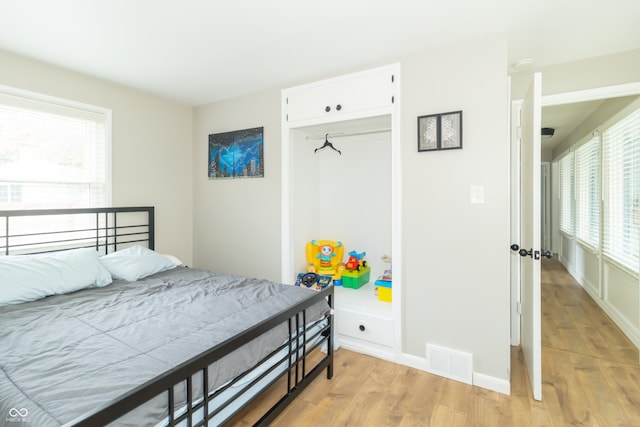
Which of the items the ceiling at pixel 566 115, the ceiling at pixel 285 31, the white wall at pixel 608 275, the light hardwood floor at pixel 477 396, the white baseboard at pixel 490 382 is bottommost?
the light hardwood floor at pixel 477 396

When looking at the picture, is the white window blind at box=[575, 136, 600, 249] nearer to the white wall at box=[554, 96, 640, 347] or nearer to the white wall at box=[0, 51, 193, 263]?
the white wall at box=[554, 96, 640, 347]

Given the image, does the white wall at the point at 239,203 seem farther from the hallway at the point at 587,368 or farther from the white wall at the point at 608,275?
the white wall at the point at 608,275

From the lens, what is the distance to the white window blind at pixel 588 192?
4009mm

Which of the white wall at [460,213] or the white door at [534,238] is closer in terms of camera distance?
the white door at [534,238]

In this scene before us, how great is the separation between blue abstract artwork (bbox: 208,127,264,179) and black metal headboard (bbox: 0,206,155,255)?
84 centimetres

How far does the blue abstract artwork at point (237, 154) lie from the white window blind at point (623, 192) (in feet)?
11.3

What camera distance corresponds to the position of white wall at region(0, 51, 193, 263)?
8.49ft

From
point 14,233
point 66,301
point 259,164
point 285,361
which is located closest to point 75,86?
point 14,233

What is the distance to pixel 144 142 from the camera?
3248mm

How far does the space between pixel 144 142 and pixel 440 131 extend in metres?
2.84

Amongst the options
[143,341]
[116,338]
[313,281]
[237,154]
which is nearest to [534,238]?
[313,281]

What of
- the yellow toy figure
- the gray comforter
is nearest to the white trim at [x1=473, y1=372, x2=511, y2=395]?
the gray comforter

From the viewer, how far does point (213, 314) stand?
5.84 ft

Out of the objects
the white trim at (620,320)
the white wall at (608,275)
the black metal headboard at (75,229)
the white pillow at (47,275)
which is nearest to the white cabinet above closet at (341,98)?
the black metal headboard at (75,229)
